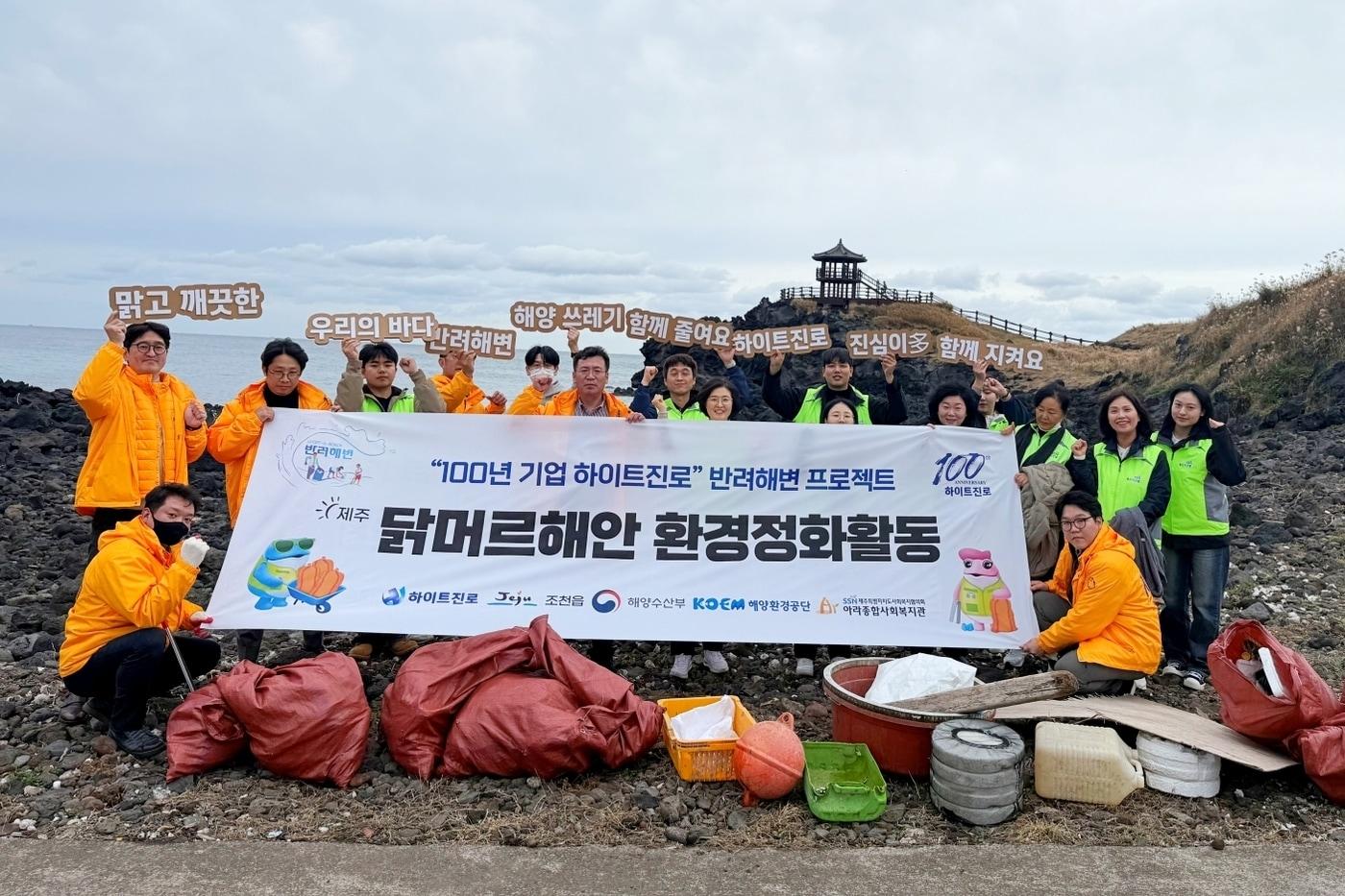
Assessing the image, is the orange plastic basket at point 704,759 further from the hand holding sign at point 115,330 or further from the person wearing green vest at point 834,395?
the hand holding sign at point 115,330

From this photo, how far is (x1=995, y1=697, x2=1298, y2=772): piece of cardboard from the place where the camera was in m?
4.59

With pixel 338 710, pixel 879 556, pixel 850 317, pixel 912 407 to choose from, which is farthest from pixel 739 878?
Result: pixel 850 317

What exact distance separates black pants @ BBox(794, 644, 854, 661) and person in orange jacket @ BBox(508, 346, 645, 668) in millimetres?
1291

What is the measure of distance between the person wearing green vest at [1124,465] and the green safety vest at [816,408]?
149 cm

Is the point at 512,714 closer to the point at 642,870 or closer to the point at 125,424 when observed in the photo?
the point at 642,870

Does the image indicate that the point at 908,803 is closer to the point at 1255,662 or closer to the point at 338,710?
the point at 1255,662

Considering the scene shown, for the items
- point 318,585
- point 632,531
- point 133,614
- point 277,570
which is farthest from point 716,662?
point 133,614

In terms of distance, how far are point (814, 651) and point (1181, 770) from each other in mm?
2425

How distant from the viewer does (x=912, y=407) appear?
4025cm

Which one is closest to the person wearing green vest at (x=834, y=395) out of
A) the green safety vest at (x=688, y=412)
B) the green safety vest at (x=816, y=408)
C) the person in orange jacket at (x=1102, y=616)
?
the green safety vest at (x=816, y=408)

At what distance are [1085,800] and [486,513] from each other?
13.0ft

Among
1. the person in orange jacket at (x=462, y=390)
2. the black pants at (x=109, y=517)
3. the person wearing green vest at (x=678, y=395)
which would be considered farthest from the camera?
the person in orange jacket at (x=462, y=390)

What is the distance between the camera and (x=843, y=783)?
450cm

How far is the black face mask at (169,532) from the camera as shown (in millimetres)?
4961
